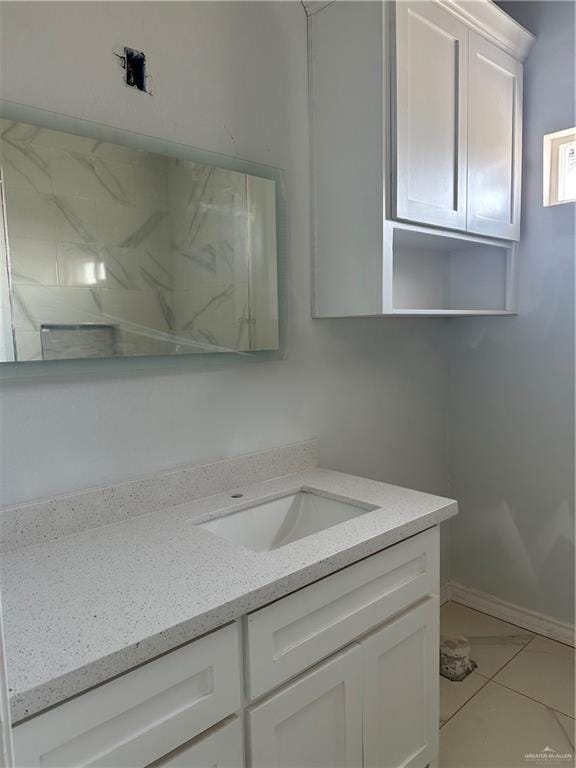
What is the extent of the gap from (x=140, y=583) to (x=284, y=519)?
622mm

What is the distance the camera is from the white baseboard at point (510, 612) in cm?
219

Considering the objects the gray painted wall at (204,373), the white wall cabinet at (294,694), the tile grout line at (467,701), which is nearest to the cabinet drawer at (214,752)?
the white wall cabinet at (294,694)

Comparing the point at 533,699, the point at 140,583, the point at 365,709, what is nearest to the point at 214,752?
the point at 140,583

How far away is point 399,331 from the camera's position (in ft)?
7.11

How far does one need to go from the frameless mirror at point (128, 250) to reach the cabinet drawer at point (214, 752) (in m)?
0.85

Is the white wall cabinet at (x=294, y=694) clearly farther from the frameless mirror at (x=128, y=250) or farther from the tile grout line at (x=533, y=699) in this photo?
the frameless mirror at (x=128, y=250)

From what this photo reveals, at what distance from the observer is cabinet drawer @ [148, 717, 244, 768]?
887 millimetres

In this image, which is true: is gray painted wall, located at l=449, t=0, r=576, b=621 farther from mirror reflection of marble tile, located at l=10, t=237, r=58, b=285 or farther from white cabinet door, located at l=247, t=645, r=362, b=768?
mirror reflection of marble tile, located at l=10, t=237, r=58, b=285

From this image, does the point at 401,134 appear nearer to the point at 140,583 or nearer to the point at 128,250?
the point at 128,250

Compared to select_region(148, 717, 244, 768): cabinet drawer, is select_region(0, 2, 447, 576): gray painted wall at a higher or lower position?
higher

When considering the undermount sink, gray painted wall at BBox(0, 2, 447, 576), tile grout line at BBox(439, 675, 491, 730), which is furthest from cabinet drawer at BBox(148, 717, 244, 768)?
tile grout line at BBox(439, 675, 491, 730)

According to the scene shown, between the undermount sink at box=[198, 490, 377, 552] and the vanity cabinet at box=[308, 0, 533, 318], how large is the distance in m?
0.60

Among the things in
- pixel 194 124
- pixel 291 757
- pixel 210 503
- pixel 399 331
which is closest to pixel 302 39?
pixel 194 124

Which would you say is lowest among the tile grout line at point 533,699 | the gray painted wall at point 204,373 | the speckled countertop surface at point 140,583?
the tile grout line at point 533,699
